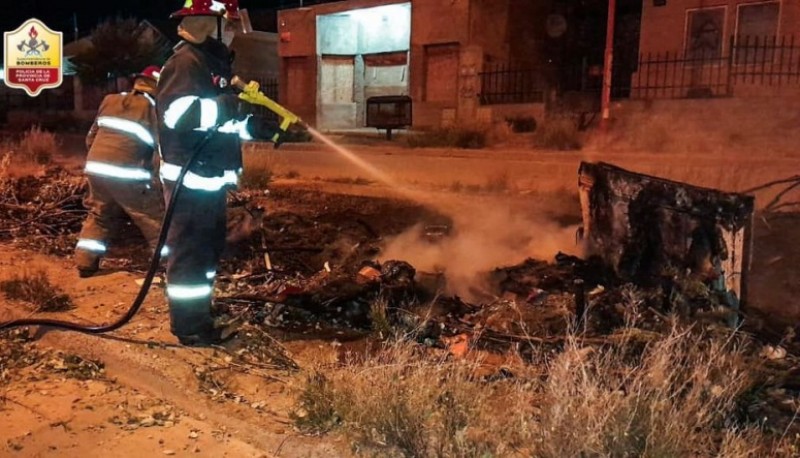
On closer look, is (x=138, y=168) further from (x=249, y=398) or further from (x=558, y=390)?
(x=558, y=390)

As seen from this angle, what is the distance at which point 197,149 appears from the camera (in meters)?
3.96

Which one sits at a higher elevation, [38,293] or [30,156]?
[30,156]

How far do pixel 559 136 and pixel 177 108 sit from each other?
32.5 ft

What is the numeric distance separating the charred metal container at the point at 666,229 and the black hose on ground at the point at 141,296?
319 cm

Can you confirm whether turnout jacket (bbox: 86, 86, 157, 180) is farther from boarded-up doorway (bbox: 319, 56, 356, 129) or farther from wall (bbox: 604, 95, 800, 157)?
boarded-up doorway (bbox: 319, 56, 356, 129)

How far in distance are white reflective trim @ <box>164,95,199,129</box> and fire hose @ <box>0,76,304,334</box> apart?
20 cm

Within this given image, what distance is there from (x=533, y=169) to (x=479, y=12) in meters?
10.6

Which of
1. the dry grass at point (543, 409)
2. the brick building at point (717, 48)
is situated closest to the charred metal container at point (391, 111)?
the brick building at point (717, 48)

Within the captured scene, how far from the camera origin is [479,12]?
19.6 meters

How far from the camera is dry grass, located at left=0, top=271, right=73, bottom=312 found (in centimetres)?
482

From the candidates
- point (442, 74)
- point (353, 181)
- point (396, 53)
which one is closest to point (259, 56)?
point (396, 53)

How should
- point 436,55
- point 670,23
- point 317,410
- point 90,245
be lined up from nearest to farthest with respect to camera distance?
point 317,410, point 90,245, point 670,23, point 436,55

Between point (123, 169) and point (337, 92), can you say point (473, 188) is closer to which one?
point (123, 169)

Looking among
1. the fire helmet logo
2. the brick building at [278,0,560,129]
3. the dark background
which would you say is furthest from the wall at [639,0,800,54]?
the dark background
